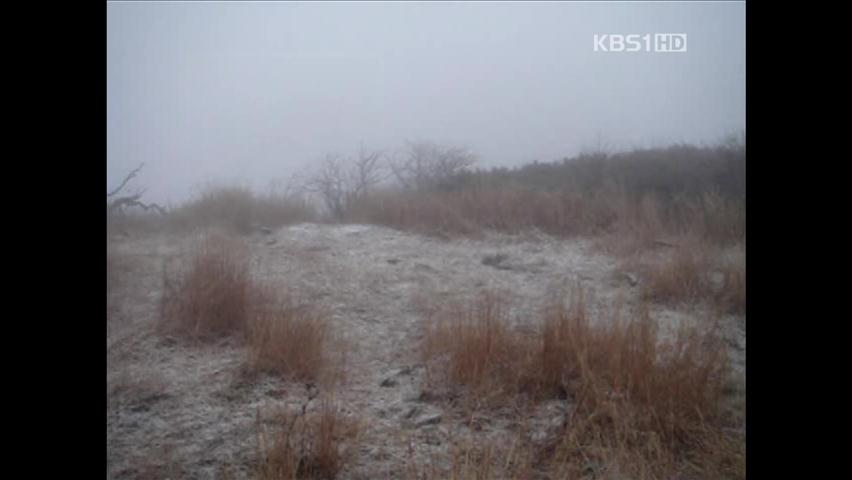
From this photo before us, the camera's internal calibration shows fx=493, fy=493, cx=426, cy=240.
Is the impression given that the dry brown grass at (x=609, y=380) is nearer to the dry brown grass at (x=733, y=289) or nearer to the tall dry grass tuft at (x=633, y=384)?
the tall dry grass tuft at (x=633, y=384)

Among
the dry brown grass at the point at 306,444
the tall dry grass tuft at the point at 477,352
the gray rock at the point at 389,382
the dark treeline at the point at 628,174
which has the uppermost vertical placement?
the dark treeline at the point at 628,174

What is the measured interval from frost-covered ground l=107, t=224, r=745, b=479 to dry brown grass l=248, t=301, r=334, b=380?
0.07 meters

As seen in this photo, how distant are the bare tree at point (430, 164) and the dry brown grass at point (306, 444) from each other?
1.28 m

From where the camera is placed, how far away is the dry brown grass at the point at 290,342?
2.37m

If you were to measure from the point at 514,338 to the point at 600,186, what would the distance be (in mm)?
1080

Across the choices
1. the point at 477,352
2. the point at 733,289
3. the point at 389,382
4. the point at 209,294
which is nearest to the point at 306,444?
the point at 389,382

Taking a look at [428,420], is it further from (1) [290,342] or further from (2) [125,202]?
(2) [125,202]

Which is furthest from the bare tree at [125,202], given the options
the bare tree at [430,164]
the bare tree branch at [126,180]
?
the bare tree at [430,164]

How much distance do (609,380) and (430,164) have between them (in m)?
Answer: 1.43

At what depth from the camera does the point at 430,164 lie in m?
2.75
